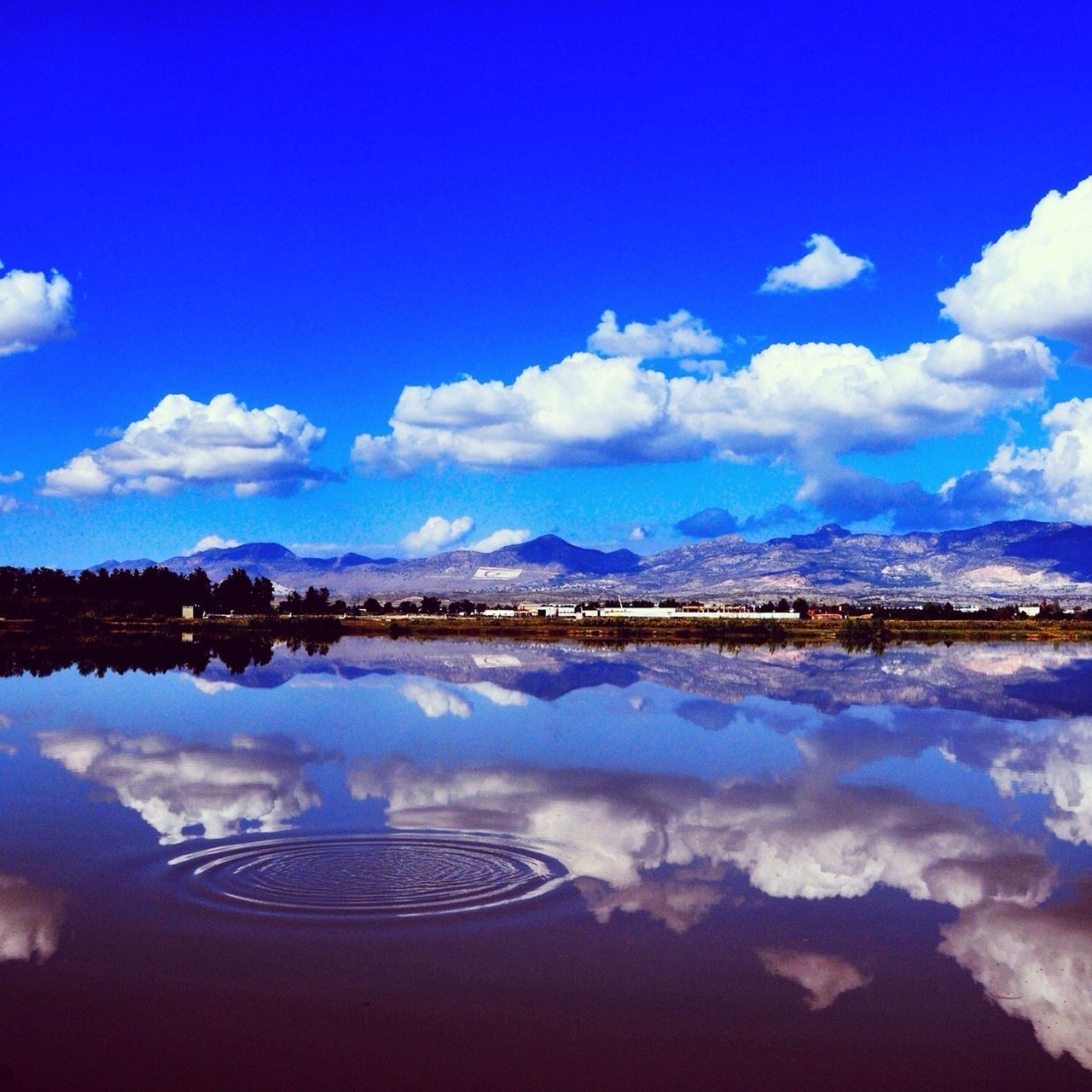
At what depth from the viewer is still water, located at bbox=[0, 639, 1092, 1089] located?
11227 millimetres

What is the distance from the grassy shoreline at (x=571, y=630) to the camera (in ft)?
398

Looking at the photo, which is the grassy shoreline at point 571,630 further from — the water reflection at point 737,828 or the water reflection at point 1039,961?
the water reflection at point 1039,961

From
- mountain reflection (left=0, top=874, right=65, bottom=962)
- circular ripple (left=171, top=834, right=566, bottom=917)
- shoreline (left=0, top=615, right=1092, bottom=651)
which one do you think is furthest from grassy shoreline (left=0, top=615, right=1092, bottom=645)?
mountain reflection (left=0, top=874, right=65, bottom=962)

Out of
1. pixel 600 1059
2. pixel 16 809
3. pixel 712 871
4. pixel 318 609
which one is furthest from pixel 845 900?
pixel 318 609

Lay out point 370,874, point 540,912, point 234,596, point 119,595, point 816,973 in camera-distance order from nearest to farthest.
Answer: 1. point 816,973
2. point 540,912
3. point 370,874
4. point 119,595
5. point 234,596

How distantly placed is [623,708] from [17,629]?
94.6 metres

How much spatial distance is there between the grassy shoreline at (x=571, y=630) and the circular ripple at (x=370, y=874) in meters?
92.4

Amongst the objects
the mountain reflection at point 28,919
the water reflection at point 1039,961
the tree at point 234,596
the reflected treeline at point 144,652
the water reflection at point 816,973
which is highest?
the tree at point 234,596

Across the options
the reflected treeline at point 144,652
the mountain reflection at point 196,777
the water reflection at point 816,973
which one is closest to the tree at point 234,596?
the reflected treeline at point 144,652

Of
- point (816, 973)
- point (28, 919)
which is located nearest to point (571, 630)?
point (28, 919)

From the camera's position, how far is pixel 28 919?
1515 centimetres

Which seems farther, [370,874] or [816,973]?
[370,874]

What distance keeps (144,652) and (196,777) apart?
6250cm

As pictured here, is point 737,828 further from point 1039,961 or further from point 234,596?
point 234,596
